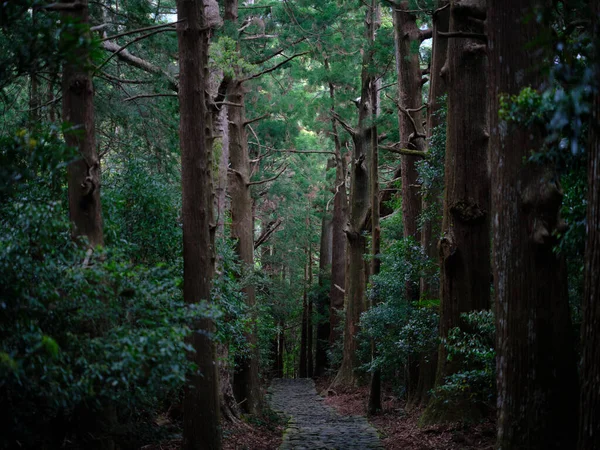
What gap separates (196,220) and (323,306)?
25952 mm

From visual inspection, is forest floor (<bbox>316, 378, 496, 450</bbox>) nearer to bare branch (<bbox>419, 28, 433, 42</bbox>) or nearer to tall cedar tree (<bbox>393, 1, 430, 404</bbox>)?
tall cedar tree (<bbox>393, 1, 430, 404</bbox>)

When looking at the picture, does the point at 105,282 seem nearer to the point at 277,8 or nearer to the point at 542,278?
the point at 542,278

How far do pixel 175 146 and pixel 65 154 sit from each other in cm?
957

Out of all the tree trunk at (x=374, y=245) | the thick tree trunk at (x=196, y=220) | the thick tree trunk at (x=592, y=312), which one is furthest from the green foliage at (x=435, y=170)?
the thick tree trunk at (x=592, y=312)

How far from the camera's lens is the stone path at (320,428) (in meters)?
10.7

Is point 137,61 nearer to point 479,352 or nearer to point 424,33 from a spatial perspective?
point 424,33

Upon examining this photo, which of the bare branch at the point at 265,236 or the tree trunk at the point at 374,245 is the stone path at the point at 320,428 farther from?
the bare branch at the point at 265,236

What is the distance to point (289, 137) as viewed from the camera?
23.8m

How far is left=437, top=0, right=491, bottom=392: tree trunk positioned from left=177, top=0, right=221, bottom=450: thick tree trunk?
395cm

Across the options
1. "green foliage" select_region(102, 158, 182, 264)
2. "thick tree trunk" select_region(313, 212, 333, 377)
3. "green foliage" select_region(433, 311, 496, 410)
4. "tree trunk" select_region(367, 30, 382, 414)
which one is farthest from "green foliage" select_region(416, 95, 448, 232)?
"thick tree trunk" select_region(313, 212, 333, 377)

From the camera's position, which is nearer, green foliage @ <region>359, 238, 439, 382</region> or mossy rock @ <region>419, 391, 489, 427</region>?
mossy rock @ <region>419, 391, 489, 427</region>

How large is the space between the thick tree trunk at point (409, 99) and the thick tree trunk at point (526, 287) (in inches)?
336

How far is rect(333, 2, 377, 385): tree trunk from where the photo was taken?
19781 millimetres

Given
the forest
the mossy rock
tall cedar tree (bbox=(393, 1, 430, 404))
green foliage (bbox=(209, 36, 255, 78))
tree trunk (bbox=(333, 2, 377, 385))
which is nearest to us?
the forest
